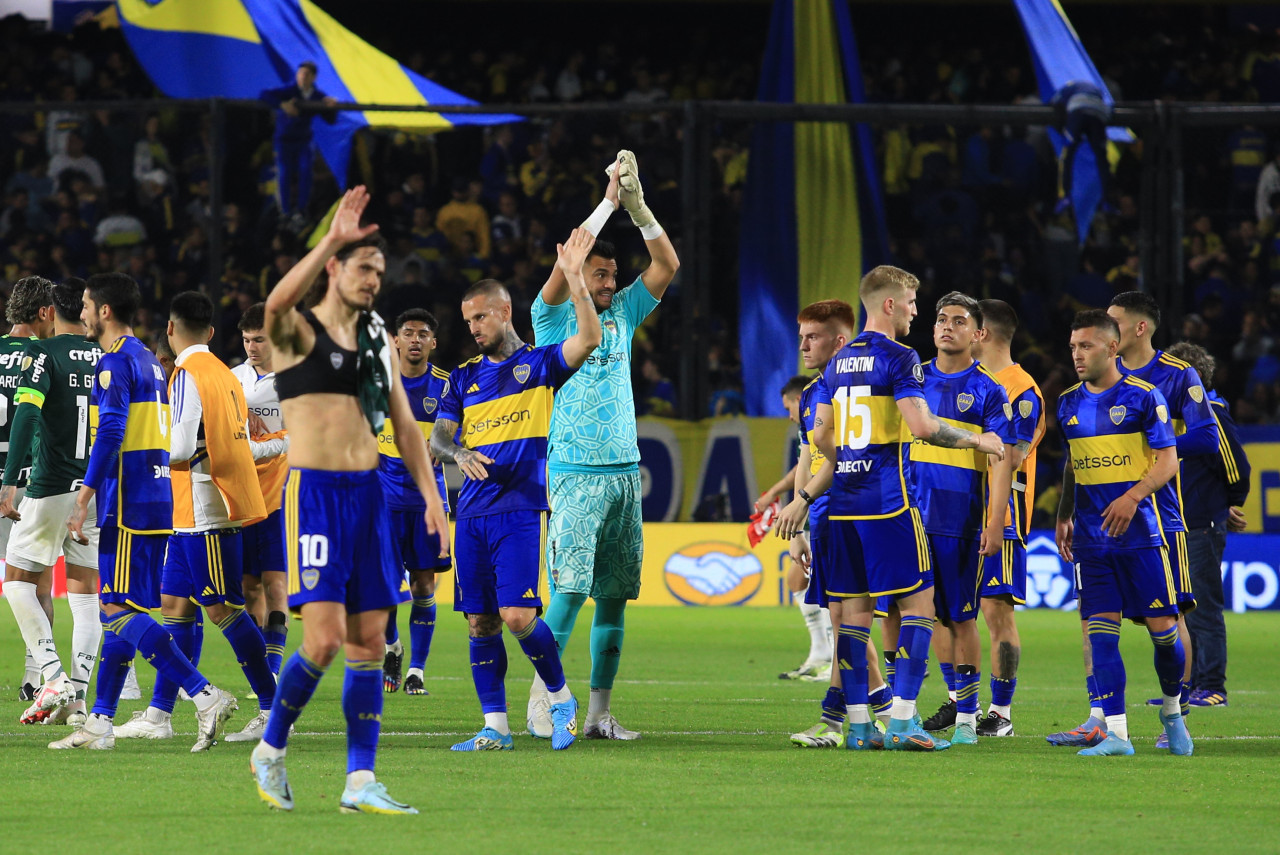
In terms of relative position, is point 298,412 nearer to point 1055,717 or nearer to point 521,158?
point 1055,717

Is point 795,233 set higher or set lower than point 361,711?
higher

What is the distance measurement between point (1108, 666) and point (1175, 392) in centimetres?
152

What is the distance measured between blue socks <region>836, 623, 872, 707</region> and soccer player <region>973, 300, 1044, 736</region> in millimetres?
1315

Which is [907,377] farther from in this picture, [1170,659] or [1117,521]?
[1170,659]

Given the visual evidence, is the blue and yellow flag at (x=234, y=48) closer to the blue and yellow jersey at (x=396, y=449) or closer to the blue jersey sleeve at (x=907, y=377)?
the blue and yellow jersey at (x=396, y=449)

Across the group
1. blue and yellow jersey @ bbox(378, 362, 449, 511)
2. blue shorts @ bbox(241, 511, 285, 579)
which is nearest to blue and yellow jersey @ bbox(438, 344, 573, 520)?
blue shorts @ bbox(241, 511, 285, 579)

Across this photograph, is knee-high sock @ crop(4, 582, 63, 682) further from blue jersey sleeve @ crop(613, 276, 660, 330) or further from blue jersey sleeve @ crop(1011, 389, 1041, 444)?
blue jersey sleeve @ crop(1011, 389, 1041, 444)

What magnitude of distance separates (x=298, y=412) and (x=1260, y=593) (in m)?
14.1

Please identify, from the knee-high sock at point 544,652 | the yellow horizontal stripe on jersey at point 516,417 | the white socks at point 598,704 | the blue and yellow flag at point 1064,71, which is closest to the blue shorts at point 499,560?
the knee-high sock at point 544,652

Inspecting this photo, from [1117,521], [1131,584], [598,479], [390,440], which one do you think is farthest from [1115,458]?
[390,440]

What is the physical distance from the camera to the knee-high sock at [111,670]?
7641 millimetres

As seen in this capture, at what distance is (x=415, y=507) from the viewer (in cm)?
1084

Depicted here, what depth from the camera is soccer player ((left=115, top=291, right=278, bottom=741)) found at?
7.85 m

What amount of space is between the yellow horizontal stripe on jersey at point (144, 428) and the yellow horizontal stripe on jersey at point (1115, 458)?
15.1 feet
